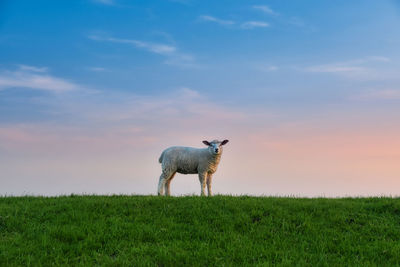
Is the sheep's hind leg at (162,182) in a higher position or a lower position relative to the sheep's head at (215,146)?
lower

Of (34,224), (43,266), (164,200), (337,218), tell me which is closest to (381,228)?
(337,218)

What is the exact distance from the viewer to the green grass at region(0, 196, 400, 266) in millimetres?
11094

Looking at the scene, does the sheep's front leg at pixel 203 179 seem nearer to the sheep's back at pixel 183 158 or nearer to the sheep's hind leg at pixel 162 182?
the sheep's back at pixel 183 158

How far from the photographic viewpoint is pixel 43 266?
10781mm

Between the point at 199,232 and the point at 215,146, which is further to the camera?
the point at 215,146

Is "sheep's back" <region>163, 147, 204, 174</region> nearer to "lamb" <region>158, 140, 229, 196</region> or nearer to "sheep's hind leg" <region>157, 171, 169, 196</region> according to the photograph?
"lamb" <region>158, 140, 229, 196</region>

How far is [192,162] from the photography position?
19.3 meters

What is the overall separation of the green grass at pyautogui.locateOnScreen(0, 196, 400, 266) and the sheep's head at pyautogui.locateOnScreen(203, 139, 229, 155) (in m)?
3.00

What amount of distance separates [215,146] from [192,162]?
143 cm

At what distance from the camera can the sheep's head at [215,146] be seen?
18578 millimetres

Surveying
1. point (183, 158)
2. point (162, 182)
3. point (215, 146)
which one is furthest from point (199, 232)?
point (162, 182)

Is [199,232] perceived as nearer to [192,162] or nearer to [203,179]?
[203,179]

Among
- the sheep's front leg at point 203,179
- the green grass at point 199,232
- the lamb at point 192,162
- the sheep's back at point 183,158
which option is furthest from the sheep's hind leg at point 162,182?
the green grass at point 199,232

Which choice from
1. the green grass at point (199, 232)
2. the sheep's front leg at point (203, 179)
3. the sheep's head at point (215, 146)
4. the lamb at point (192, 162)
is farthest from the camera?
the sheep's front leg at point (203, 179)
